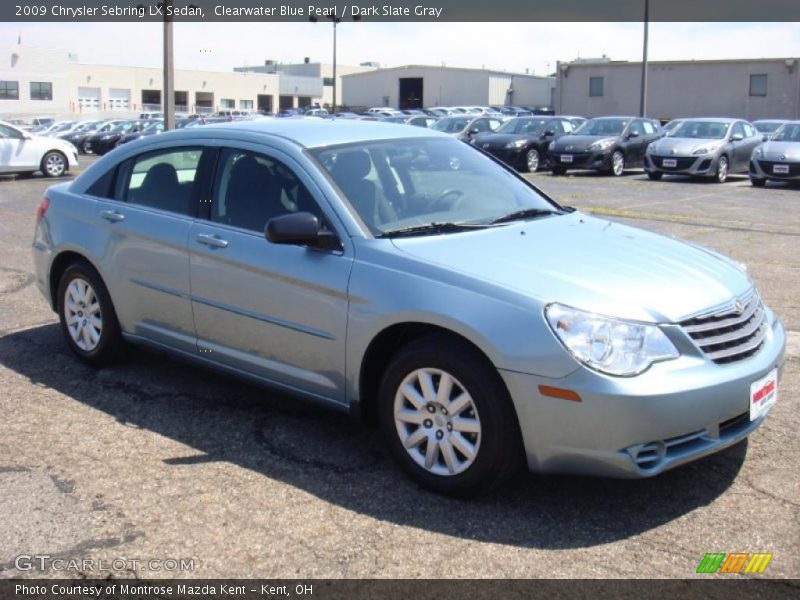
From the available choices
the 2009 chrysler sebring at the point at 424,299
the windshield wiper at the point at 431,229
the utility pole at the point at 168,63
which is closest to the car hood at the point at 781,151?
the utility pole at the point at 168,63

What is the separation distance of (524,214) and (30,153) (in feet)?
62.8

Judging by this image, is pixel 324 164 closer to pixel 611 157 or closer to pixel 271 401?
pixel 271 401

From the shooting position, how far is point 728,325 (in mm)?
3895

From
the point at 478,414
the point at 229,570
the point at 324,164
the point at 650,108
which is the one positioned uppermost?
the point at 650,108

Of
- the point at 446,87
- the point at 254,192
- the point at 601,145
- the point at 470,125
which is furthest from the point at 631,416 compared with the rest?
the point at 446,87

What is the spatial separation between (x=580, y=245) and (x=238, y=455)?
195cm

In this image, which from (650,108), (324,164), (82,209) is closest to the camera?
(324,164)

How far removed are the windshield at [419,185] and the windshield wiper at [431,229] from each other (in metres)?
0.03

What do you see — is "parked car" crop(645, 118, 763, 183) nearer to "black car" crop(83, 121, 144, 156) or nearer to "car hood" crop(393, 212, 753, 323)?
"car hood" crop(393, 212, 753, 323)

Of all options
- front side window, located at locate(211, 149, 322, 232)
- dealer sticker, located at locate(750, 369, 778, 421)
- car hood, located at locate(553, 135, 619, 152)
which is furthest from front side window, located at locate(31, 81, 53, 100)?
dealer sticker, located at locate(750, 369, 778, 421)

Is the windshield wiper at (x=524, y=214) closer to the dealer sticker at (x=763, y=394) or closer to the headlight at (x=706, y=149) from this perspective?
the dealer sticker at (x=763, y=394)

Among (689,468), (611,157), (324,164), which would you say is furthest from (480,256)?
(611,157)

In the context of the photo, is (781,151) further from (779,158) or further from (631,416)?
(631,416)

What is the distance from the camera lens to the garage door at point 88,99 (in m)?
84.9
